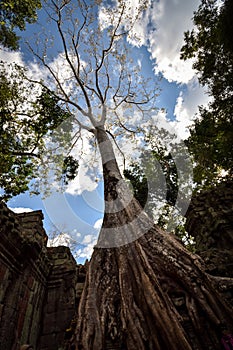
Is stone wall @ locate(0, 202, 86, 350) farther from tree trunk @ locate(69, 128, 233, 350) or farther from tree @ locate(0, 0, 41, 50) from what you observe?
tree @ locate(0, 0, 41, 50)

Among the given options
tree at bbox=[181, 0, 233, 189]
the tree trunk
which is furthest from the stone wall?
tree at bbox=[181, 0, 233, 189]

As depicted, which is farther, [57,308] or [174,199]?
[174,199]

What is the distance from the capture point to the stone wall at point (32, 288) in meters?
3.92

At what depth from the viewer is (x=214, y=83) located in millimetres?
6004

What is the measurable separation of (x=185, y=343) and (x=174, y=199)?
9363 millimetres

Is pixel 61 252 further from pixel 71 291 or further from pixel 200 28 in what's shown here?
pixel 200 28

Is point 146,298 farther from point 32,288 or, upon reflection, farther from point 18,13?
point 18,13

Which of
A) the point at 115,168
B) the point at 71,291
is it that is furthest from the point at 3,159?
Answer: the point at 71,291

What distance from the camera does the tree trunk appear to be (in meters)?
2.06

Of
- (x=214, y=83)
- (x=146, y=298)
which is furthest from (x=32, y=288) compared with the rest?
(x=214, y=83)

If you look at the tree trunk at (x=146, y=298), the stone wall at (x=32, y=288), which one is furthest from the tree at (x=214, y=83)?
the stone wall at (x=32, y=288)

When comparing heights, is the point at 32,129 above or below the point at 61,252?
above

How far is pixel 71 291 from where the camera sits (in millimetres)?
5273

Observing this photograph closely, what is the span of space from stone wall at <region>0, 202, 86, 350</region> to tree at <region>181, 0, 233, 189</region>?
5197 millimetres
